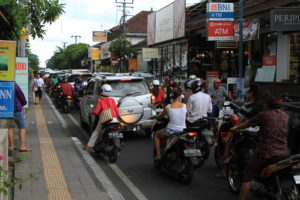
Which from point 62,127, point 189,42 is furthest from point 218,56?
point 62,127

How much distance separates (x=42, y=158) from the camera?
28.5ft

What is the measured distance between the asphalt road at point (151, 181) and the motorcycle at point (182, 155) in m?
0.21

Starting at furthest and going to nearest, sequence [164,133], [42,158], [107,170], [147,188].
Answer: [42,158] → [107,170] → [164,133] → [147,188]

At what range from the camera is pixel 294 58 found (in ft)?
54.8

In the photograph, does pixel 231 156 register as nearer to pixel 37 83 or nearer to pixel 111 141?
pixel 111 141

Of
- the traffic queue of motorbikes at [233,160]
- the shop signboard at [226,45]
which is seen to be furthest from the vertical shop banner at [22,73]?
the shop signboard at [226,45]

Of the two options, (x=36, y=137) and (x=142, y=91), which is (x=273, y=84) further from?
(x=36, y=137)

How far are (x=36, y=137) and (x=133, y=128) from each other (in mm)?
2876

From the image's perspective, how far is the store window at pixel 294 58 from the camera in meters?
16.5

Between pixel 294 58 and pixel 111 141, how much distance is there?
10776mm

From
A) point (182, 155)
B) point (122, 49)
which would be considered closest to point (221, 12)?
point (182, 155)

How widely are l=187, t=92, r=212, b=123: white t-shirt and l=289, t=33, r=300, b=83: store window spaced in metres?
9.33

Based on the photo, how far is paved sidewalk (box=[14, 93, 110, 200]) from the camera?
6.21 meters

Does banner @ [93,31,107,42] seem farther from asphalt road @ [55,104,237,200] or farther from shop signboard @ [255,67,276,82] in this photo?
asphalt road @ [55,104,237,200]
